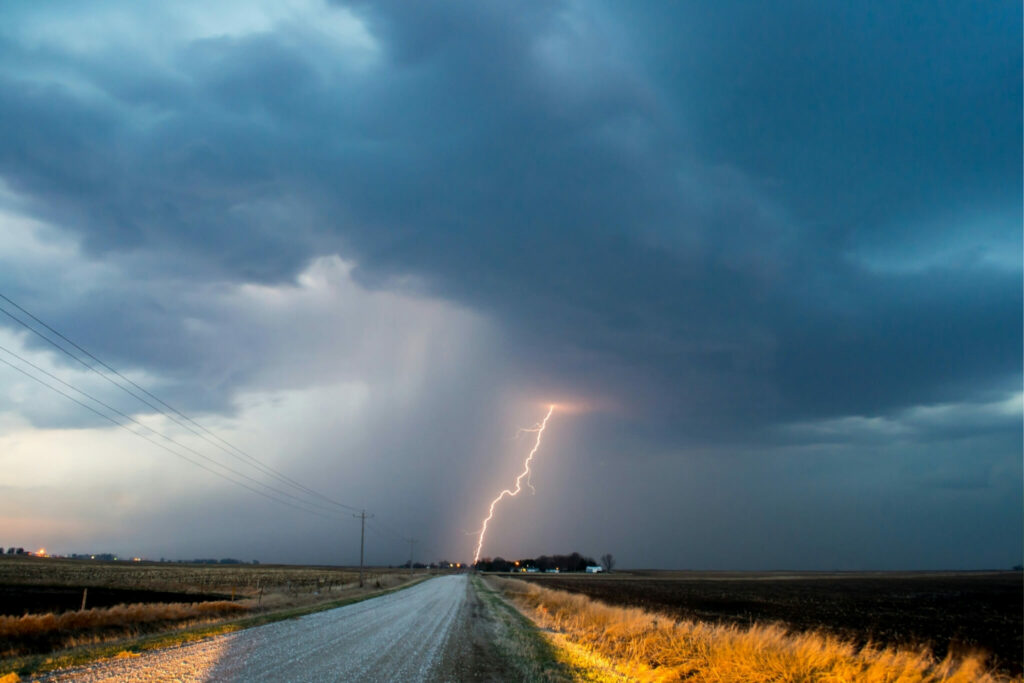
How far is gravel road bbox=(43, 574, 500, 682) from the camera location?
39.3 ft

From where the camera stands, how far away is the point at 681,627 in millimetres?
20000

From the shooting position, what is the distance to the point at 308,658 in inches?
567

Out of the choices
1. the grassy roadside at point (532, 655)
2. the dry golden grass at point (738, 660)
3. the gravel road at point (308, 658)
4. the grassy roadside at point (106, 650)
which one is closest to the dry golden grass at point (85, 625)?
the grassy roadside at point (106, 650)

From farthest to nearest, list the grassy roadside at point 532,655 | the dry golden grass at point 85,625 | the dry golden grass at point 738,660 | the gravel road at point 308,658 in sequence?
the dry golden grass at point 85,625 < the grassy roadside at point 532,655 < the gravel road at point 308,658 < the dry golden grass at point 738,660

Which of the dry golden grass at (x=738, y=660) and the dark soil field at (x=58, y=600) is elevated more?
the dry golden grass at (x=738, y=660)

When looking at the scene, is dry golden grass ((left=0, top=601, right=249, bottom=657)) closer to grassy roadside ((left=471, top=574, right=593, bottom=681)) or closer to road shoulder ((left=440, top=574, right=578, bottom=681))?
road shoulder ((left=440, top=574, right=578, bottom=681))

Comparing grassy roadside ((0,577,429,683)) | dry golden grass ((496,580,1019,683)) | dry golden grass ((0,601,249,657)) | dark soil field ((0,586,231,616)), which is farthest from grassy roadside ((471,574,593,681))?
dark soil field ((0,586,231,616))

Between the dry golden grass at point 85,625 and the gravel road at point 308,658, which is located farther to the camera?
the dry golden grass at point 85,625

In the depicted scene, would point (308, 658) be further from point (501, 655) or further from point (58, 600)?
point (58, 600)

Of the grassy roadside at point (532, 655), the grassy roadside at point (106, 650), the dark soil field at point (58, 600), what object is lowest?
the dark soil field at point (58, 600)

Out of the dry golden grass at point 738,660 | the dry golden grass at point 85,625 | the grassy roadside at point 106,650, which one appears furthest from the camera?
the dry golden grass at point 85,625

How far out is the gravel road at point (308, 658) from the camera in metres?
12.0

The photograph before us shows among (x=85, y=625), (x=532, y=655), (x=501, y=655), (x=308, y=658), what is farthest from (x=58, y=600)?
(x=532, y=655)

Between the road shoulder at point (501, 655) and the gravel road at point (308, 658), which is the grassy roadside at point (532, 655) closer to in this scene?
the road shoulder at point (501, 655)
